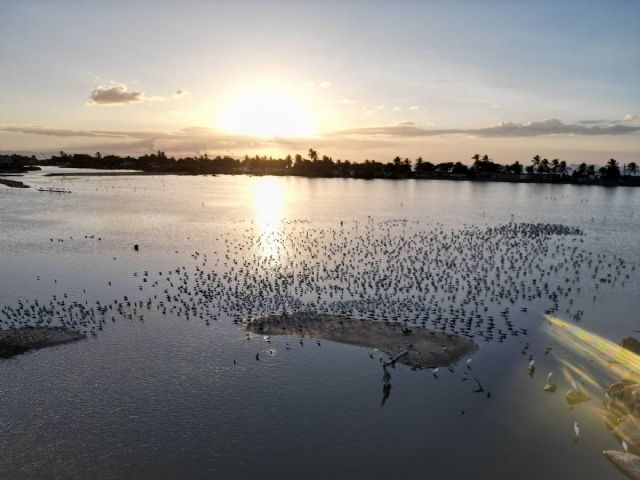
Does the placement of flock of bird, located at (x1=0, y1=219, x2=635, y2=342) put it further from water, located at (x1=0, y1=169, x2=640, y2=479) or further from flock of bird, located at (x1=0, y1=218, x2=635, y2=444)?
water, located at (x1=0, y1=169, x2=640, y2=479)

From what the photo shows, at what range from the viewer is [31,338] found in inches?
1358

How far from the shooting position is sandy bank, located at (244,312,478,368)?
3356cm

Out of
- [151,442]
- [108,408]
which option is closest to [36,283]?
[108,408]

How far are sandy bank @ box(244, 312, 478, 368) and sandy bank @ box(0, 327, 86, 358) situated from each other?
1390 cm

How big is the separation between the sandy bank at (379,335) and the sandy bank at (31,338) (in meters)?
13.9

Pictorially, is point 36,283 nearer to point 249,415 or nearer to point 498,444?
point 249,415

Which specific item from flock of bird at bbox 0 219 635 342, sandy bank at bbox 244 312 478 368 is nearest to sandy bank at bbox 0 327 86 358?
flock of bird at bbox 0 219 635 342

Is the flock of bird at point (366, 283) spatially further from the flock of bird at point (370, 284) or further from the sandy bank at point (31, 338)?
the sandy bank at point (31, 338)

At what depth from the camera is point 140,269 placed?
5569 centimetres

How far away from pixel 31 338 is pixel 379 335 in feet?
88.1

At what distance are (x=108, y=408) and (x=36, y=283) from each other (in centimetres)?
2913

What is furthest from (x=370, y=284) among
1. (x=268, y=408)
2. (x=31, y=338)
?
(x=31, y=338)

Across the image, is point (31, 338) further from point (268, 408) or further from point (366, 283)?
point (366, 283)

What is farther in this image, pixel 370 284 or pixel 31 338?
pixel 370 284
